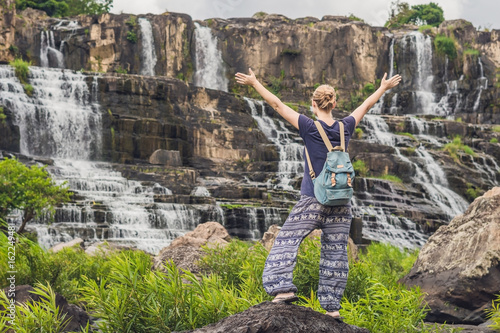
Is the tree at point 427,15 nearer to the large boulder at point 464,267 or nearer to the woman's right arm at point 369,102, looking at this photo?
the large boulder at point 464,267

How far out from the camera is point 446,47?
44844 millimetres

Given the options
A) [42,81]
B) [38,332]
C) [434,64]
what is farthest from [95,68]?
[38,332]

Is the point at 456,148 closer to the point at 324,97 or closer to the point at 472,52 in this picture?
the point at 472,52

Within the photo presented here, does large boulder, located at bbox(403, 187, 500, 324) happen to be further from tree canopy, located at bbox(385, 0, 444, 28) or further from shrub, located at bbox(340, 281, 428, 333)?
tree canopy, located at bbox(385, 0, 444, 28)

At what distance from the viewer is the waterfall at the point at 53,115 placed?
28.6 metres

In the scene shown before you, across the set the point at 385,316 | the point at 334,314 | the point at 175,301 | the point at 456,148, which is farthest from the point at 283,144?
the point at 334,314

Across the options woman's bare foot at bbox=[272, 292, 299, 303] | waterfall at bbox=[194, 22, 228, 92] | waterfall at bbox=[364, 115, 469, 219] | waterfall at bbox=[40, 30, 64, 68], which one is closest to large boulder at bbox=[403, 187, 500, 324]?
woman's bare foot at bbox=[272, 292, 299, 303]

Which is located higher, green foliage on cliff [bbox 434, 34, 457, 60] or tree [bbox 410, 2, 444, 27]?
tree [bbox 410, 2, 444, 27]

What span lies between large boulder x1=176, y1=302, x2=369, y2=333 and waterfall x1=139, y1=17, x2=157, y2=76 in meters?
38.5

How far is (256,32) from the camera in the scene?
45.2m

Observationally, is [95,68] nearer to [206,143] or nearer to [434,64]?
[206,143]

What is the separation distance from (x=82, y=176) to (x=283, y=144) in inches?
477

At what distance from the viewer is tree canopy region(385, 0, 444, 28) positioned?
6084 centimetres

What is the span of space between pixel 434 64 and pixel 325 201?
43.9 m
